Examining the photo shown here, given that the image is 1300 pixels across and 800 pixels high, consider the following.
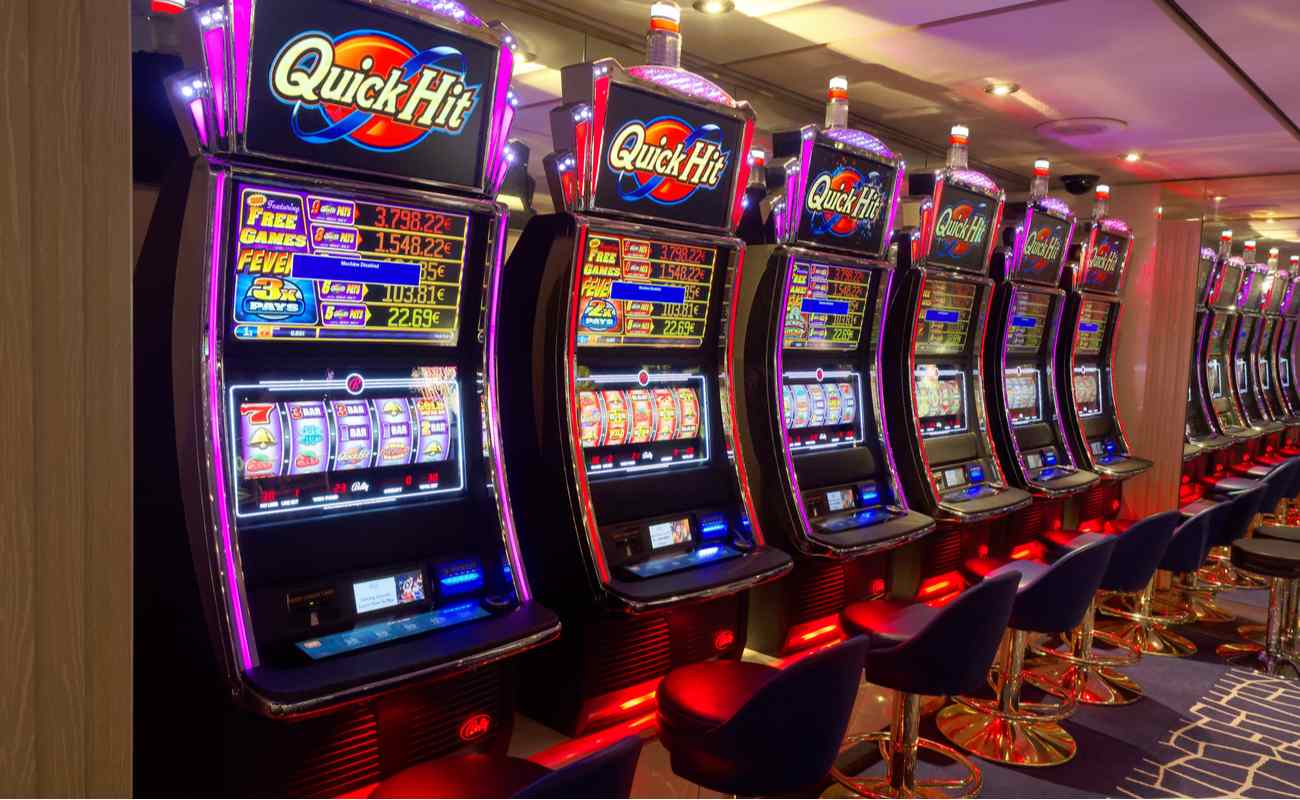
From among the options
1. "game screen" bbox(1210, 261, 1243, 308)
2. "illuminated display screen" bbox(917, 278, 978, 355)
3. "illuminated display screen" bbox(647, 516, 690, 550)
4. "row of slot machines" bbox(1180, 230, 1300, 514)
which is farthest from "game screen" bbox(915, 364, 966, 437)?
"game screen" bbox(1210, 261, 1243, 308)

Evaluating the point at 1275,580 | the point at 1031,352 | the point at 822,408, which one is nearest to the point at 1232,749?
the point at 1275,580

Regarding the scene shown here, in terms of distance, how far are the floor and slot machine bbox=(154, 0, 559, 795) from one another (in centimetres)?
88

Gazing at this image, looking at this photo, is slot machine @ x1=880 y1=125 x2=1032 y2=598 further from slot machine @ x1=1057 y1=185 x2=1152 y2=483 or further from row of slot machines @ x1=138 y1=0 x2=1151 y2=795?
slot machine @ x1=1057 y1=185 x2=1152 y2=483

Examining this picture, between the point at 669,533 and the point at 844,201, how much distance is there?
1.69m

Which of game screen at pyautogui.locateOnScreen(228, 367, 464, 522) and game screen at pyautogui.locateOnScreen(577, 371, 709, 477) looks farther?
game screen at pyautogui.locateOnScreen(577, 371, 709, 477)

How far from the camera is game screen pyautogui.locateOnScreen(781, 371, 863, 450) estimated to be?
4.05 meters

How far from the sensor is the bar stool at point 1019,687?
3627 mm

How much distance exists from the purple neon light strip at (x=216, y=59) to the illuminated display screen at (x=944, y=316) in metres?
3.59

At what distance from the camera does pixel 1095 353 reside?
271 inches

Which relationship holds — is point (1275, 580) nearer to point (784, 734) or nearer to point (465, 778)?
point (784, 734)

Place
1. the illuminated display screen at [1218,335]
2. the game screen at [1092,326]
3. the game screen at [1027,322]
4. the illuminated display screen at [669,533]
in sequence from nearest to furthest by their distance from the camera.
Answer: the illuminated display screen at [669,533] → the game screen at [1027,322] → the game screen at [1092,326] → the illuminated display screen at [1218,335]

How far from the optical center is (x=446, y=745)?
248 cm

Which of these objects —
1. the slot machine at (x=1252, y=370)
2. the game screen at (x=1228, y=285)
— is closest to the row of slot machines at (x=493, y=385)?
the game screen at (x=1228, y=285)

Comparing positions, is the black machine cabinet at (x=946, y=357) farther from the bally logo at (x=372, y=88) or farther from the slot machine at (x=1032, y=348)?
the bally logo at (x=372, y=88)
